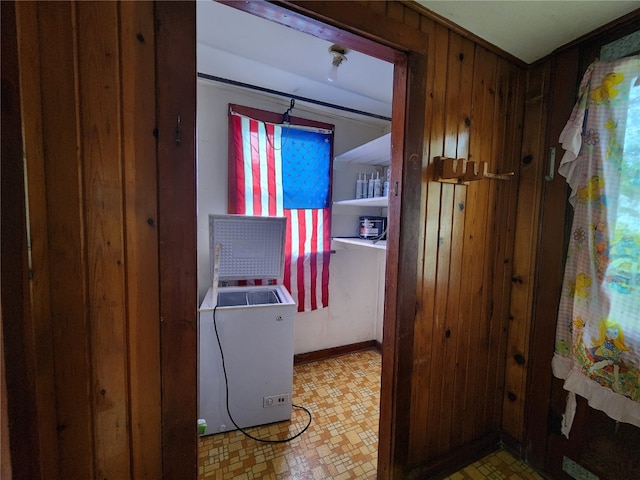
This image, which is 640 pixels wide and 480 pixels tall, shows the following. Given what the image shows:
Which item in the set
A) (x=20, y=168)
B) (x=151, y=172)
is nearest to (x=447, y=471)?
(x=151, y=172)

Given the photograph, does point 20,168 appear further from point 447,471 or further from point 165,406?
point 447,471

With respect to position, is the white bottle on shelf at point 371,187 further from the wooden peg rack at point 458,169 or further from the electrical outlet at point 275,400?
the electrical outlet at point 275,400

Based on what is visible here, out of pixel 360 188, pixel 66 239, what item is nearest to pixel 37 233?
pixel 66 239

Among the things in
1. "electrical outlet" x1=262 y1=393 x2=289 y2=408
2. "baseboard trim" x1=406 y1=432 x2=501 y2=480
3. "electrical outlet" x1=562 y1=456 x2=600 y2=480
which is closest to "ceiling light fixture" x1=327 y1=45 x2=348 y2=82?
"electrical outlet" x1=262 y1=393 x2=289 y2=408

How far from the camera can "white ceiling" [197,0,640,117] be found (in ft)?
3.26

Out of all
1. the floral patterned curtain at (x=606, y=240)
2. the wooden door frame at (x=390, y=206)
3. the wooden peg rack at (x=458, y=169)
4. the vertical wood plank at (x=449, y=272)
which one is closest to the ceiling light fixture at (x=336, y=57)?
the wooden door frame at (x=390, y=206)

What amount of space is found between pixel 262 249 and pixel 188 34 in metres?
1.33

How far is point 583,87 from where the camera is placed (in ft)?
3.70

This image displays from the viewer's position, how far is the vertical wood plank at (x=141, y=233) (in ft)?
2.23

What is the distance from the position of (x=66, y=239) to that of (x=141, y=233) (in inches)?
6.2

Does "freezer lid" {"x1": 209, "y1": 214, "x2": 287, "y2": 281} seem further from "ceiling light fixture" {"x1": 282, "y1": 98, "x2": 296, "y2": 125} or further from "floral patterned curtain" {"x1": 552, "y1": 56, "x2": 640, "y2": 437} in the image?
"floral patterned curtain" {"x1": 552, "y1": 56, "x2": 640, "y2": 437}

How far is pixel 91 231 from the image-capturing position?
2.22 ft

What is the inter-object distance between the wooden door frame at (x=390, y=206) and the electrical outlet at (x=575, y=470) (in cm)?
77

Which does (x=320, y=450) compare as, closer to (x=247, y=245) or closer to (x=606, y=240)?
(x=247, y=245)
